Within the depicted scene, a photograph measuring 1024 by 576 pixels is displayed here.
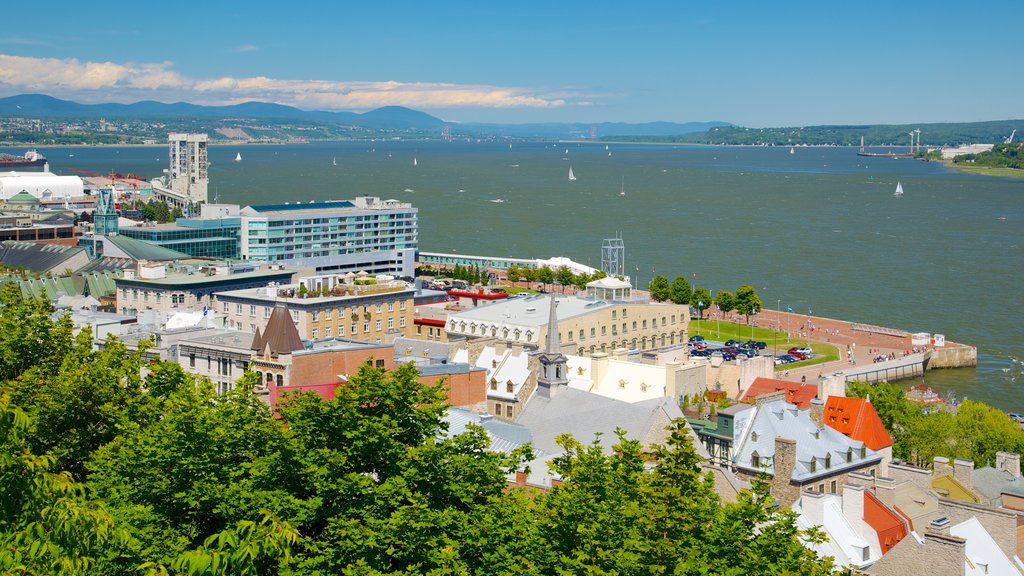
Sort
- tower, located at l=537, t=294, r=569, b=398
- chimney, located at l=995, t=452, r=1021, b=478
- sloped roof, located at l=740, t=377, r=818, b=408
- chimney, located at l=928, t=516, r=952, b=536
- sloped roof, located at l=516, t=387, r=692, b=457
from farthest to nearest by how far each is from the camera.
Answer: sloped roof, located at l=740, t=377, r=818, b=408, tower, located at l=537, t=294, r=569, b=398, chimney, located at l=995, t=452, r=1021, b=478, sloped roof, located at l=516, t=387, r=692, b=457, chimney, located at l=928, t=516, r=952, b=536

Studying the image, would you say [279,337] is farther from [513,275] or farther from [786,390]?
[513,275]

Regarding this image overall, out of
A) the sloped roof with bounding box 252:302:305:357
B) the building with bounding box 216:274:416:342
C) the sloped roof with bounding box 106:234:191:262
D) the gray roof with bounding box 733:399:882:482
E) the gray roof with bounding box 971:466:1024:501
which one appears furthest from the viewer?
the sloped roof with bounding box 106:234:191:262

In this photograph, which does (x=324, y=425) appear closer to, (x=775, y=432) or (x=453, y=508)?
(x=453, y=508)

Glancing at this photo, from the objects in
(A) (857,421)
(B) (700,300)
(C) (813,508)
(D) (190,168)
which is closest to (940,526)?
(C) (813,508)

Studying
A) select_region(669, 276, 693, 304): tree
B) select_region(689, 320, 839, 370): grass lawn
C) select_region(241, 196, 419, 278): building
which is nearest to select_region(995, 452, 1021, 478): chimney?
select_region(689, 320, 839, 370): grass lawn

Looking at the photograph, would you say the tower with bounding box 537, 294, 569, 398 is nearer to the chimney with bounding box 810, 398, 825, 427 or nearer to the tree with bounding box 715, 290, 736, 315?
the chimney with bounding box 810, 398, 825, 427

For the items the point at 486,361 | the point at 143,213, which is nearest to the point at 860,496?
the point at 486,361

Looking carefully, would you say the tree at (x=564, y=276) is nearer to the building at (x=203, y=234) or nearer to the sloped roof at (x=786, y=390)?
the building at (x=203, y=234)
